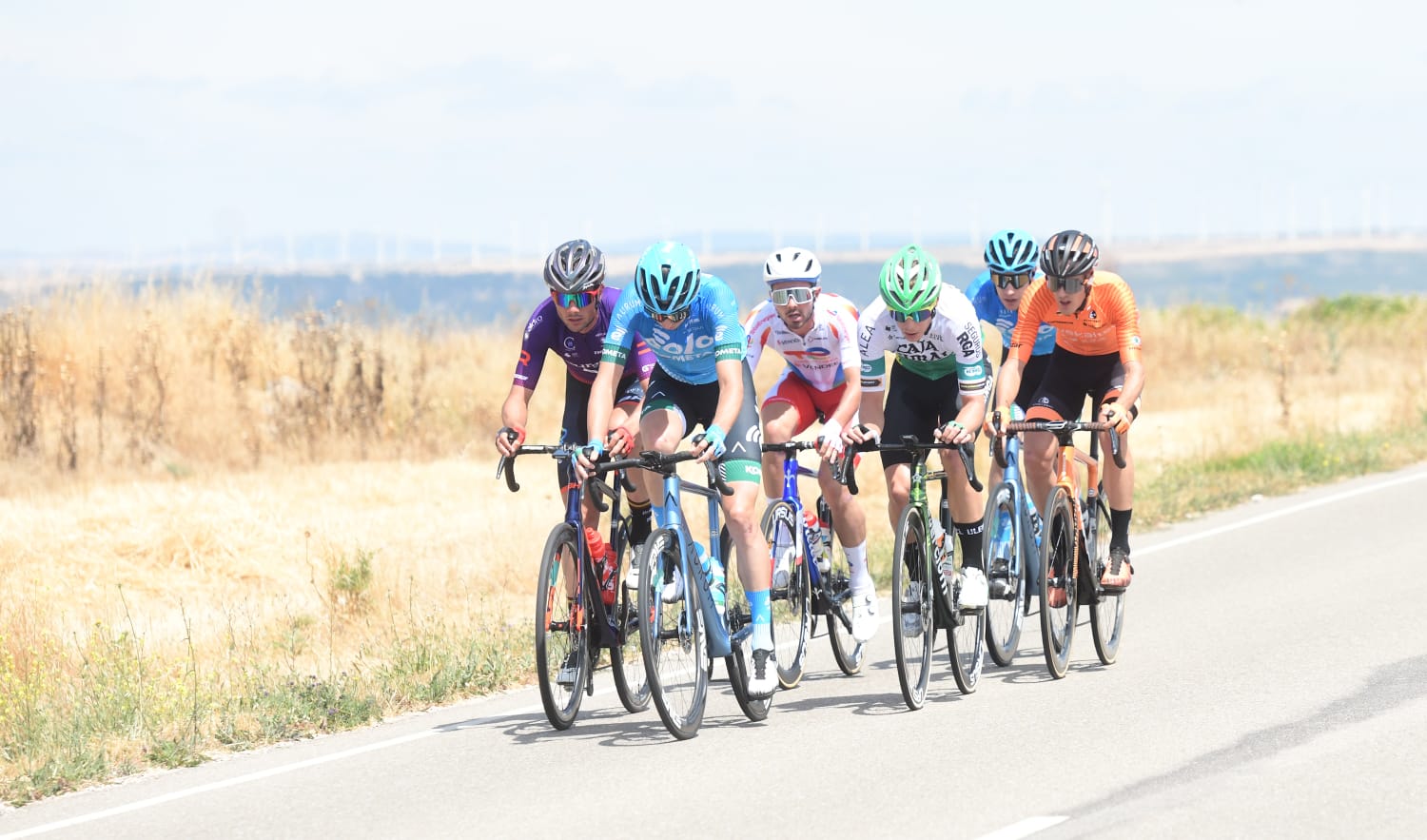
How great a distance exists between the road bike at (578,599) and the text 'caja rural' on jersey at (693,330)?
61 centimetres

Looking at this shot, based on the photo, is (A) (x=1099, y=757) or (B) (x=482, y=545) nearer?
(A) (x=1099, y=757)

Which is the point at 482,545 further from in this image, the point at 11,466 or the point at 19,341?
the point at 19,341

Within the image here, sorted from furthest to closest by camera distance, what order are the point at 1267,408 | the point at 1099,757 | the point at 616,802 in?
the point at 1267,408 < the point at 1099,757 < the point at 616,802

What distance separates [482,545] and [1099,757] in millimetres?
8198

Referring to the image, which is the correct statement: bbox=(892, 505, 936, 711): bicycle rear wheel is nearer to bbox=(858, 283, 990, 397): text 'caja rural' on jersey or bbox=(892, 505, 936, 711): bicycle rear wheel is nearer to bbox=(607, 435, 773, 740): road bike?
bbox=(607, 435, 773, 740): road bike

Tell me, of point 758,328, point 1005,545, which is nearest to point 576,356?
point 758,328

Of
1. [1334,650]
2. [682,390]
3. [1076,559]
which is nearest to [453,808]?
[682,390]

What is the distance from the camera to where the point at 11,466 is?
18172 millimetres

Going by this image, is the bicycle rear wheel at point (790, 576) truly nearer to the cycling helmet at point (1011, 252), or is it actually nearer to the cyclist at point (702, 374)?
the cyclist at point (702, 374)

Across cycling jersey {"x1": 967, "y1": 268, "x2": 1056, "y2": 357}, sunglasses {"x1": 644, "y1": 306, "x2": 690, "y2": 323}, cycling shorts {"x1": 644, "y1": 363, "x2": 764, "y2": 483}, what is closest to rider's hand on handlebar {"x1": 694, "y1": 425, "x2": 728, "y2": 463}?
cycling shorts {"x1": 644, "y1": 363, "x2": 764, "y2": 483}

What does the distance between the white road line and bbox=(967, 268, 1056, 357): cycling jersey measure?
4.51 m

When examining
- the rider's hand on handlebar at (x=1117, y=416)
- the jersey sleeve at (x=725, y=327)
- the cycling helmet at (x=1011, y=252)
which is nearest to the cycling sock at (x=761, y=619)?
the jersey sleeve at (x=725, y=327)

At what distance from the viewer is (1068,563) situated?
905cm

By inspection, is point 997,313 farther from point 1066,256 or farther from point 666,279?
point 666,279
